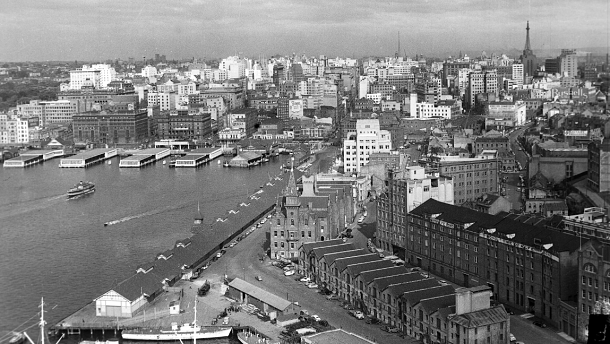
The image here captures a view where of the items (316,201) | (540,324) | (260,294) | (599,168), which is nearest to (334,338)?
(260,294)

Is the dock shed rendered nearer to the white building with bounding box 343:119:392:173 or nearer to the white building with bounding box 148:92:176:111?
the white building with bounding box 343:119:392:173

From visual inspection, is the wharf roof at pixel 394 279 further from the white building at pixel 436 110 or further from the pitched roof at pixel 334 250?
the white building at pixel 436 110

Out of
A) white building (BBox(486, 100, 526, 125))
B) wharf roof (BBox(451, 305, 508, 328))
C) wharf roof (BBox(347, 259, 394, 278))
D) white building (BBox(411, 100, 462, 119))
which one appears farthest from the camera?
white building (BBox(411, 100, 462, 119))

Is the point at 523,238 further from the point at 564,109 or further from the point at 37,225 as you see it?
the point at 564,109

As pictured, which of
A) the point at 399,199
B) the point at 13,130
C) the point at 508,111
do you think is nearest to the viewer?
the point at 399,199

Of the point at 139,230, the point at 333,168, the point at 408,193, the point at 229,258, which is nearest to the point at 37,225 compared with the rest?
the point at 139,230

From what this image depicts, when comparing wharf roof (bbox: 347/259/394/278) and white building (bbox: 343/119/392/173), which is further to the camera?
white building (bbox: 343/119/392/173)

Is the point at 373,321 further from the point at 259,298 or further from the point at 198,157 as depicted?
the point at 198,157

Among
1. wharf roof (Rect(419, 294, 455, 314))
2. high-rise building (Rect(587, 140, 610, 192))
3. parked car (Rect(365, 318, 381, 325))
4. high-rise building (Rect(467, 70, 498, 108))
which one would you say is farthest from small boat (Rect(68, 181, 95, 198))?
high-rise building (Rect(467, 70, 498, 108))
